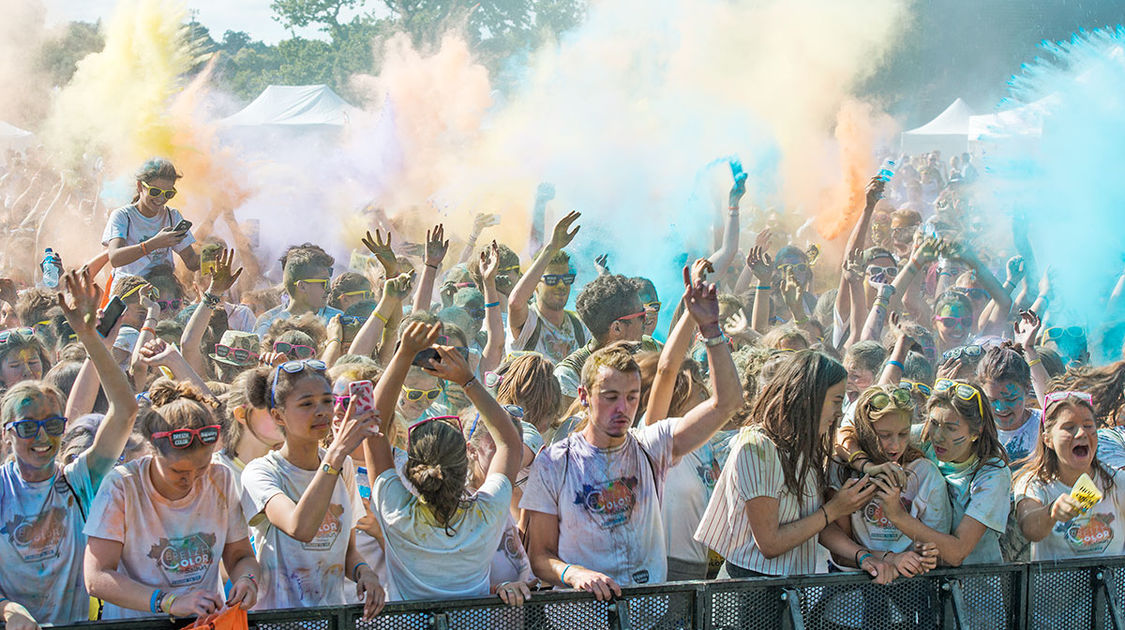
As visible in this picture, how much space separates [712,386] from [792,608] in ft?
2.13

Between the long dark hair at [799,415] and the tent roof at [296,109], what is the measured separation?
10.2 m

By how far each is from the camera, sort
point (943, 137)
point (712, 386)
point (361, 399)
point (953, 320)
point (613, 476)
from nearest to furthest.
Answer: point (361, 399)
point (613, 476)
point (712, 386)
point (953, 320)
point (943, 137)

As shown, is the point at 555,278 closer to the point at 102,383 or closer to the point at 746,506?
the point at 746,506

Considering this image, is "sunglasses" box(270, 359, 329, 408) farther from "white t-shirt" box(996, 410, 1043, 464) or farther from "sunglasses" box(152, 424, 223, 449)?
"white t-shirt" box(996, 410, 1043, 464)

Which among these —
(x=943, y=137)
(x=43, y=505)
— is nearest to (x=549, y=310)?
(x=43, y=505)

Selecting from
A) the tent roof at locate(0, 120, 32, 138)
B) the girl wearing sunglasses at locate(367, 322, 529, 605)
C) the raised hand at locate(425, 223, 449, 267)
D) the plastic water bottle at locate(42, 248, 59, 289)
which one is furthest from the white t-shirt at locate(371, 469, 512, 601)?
the tent roof at locate(0, 120, 32, 138)

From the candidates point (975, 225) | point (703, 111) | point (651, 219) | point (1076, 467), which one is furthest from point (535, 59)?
point (1076, 467)

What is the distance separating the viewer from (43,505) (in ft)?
9.07

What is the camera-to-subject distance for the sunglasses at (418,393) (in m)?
4.25

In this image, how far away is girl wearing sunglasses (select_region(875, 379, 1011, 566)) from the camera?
3.03 m

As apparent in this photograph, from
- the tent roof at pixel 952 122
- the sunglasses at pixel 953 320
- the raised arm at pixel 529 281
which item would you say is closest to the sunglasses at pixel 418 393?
the raised arm at pixel 529 281

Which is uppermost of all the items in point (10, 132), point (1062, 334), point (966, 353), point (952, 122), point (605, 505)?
point (952, 122)

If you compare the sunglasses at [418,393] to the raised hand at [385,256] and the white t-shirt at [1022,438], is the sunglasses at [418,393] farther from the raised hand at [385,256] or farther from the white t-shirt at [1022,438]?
the white t-shirt at [1022,438]

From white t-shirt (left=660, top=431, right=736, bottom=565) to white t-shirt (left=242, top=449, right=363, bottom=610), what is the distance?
1062 millimetres
